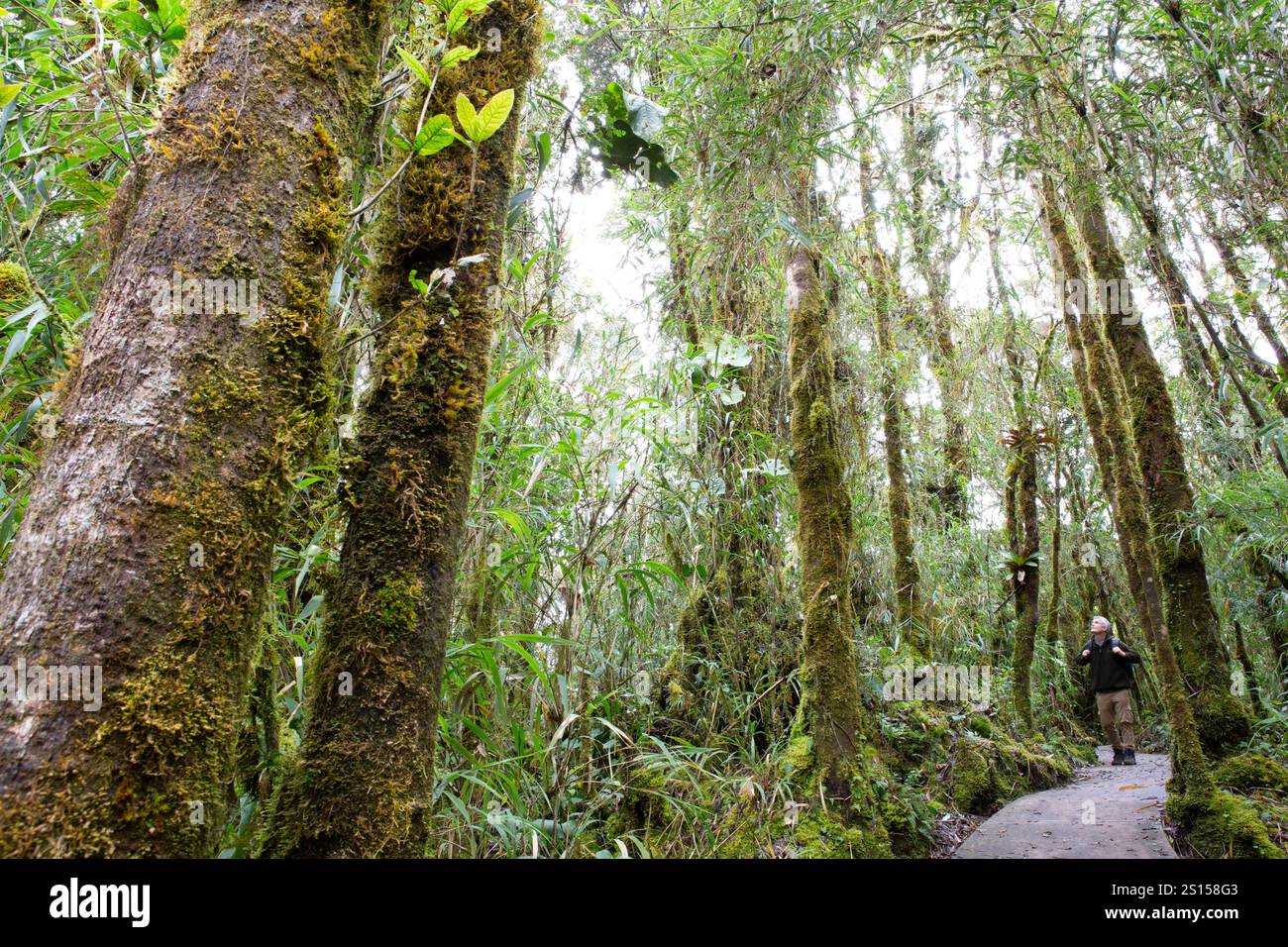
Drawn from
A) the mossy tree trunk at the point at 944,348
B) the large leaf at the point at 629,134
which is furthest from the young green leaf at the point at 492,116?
the mossy tree trunk at the point at 944,348

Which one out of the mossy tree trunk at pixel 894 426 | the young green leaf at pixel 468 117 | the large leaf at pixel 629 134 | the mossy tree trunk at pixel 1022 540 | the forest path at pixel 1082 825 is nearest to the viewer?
the young green leaf at pixel 468 117

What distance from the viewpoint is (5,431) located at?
1.57 meters

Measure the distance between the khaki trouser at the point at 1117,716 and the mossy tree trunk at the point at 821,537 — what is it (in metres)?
4.92

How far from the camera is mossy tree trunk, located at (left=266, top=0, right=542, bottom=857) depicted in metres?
1.13

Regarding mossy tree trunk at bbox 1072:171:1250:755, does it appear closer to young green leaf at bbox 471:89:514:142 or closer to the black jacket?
the black jacket

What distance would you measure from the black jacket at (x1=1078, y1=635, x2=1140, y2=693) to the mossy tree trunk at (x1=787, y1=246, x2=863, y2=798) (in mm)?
4717

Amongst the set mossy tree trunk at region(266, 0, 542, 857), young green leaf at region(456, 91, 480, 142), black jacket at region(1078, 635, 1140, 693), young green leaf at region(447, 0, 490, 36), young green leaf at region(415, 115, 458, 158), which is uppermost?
young green leaf at region(447, 0, 490, 36)

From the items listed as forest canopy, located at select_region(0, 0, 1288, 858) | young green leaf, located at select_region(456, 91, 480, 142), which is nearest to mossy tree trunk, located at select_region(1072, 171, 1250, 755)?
forest canopy, located at select_region(0, 0, 1288, 858)

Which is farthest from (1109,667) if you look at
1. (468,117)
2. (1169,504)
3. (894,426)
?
(468,117)

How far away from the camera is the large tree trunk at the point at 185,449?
2.83 feet

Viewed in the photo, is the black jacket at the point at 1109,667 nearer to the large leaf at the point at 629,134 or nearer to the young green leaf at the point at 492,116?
the large leaf at the point at 629,134
